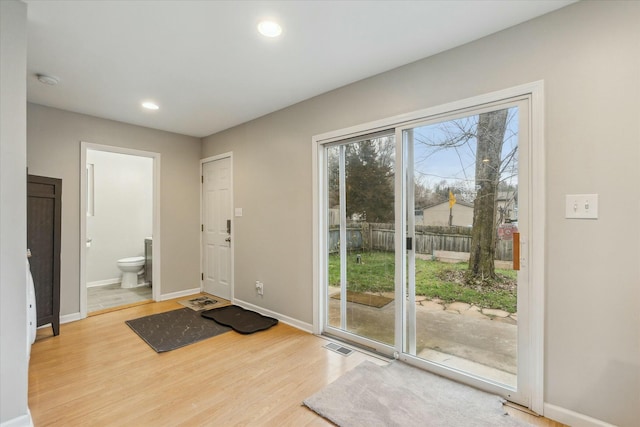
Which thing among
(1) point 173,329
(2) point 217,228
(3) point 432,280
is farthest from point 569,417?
(2) point 217,228

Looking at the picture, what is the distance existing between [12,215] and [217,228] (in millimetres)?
2802

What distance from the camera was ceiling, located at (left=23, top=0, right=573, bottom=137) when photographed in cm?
177

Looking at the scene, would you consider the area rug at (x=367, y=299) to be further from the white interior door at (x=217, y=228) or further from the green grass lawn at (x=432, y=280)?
the white interior door at (x=217, y=228)

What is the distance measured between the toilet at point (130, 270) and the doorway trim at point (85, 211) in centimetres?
92

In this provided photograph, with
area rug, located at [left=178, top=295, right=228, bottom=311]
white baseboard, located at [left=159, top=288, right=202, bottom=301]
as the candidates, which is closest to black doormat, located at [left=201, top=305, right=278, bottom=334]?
area rug, located at [left=178, top=295, right=228, bottom=311]

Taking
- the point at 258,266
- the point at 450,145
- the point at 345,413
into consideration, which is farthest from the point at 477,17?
the point at 258,266

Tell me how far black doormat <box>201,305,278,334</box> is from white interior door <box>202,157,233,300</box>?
51cm

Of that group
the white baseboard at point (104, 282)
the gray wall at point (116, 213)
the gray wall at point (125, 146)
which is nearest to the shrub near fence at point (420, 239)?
the gray wall at point (125, 146)

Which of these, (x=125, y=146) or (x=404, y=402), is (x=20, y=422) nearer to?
(x=404, y=402)

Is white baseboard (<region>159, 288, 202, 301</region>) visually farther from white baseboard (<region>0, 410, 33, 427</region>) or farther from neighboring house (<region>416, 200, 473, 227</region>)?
neighboring house (<region>416, 200, 473, 227</region>)

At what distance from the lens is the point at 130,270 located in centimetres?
497

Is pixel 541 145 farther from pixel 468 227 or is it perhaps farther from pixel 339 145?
pixel 339 145

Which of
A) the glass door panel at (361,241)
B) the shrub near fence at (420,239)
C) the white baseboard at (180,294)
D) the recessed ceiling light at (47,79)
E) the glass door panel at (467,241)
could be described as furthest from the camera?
the white baseboard at (180,294)

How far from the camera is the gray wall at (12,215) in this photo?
5.37 feet
